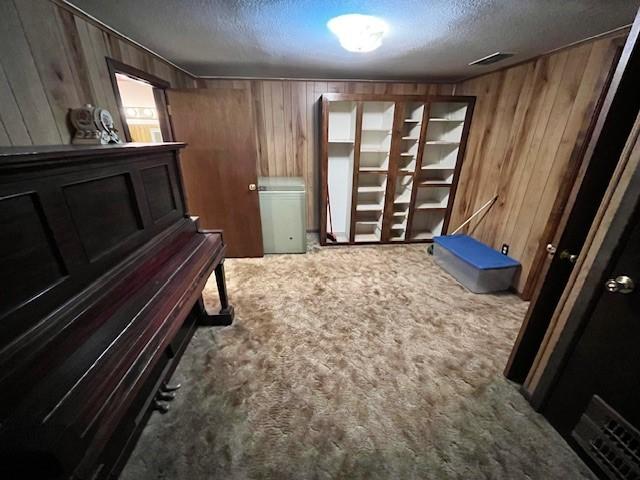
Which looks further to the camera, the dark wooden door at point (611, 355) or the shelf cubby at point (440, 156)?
the shelf cubby at point (440, 156)

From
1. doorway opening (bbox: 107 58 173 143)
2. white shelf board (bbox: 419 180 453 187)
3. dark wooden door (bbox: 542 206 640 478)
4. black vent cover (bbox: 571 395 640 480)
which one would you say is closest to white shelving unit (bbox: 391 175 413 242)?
white shelf board (bbox: 419 180 453 187)

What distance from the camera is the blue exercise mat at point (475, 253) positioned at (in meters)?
2.34

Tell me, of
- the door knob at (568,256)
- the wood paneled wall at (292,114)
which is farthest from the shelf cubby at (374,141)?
the door knob at (568,256)

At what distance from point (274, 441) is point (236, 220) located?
2.16 metres

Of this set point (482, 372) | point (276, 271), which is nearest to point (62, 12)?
point (276, 271)

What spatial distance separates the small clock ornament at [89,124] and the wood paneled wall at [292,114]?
196 cm

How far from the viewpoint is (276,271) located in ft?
9.15

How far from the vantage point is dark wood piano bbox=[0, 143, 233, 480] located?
616mm

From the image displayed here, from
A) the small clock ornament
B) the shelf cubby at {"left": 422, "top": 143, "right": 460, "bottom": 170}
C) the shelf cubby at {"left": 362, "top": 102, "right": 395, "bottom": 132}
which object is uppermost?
the shelf cubby at {"left": 362, "top": 102, "right": 395, "bottom": 132}

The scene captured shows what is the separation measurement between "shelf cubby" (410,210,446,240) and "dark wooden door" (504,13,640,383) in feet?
7.27

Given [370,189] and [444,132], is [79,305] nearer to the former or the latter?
[370,189]

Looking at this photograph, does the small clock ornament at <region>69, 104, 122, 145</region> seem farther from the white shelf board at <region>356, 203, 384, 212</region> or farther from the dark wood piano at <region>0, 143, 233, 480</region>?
the white shelf board at <region>356, 203, 384, 212</region>

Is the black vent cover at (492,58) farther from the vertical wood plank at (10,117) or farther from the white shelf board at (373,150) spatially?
the vertical wood plank at (10,117)

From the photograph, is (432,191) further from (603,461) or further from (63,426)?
(63,426)
